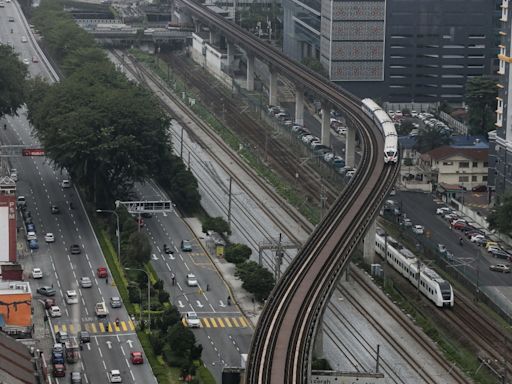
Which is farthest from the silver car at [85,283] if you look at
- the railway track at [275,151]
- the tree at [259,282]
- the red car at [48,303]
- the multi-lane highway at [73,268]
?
the railway track at [275,151]

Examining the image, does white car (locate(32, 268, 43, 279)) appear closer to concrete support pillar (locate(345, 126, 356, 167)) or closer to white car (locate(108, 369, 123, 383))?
white car (locate(108, 369, 123, 383))

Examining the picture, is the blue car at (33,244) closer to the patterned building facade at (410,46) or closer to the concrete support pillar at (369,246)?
the concrete support pillar at (369,246)

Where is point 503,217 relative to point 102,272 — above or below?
above

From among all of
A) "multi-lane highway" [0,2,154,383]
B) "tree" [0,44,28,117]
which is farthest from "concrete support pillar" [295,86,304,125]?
"tree" [0,44,28,117]

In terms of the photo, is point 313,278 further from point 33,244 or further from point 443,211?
point 443,211

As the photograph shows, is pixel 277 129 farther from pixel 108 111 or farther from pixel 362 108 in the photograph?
pixel 108 111

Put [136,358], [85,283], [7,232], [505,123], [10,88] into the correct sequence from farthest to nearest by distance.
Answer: [10,88], [505,123], [7,232], [85,283], [136,358]

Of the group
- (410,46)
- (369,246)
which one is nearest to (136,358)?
(369,246)
